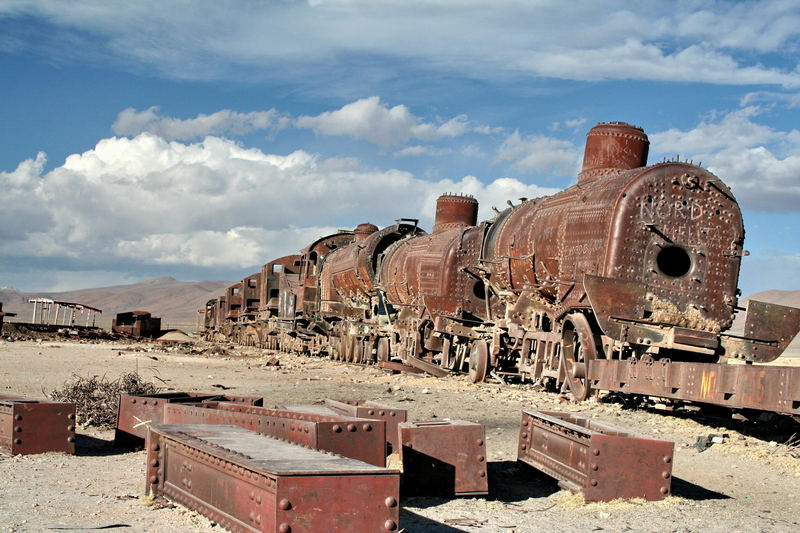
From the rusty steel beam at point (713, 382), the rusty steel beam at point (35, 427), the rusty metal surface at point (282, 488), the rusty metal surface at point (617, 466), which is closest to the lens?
the rusty metal surface at point (282, 488)

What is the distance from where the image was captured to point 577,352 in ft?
41.8

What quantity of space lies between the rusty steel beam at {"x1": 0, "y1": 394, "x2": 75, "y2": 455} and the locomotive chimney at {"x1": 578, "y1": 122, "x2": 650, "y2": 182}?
366 inches

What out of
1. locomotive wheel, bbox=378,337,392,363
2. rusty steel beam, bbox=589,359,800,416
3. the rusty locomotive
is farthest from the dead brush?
locomotive wheel, bbox=378,337,392,363

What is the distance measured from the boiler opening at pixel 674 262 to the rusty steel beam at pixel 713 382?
74.6 inches

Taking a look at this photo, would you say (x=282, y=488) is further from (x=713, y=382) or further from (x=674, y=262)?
(x=674, y=262)

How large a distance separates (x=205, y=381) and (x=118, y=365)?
16.6 feet

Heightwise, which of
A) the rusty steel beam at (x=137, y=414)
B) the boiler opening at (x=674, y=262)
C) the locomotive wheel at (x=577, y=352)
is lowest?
the rusty steel beam at (x=137, y=414)

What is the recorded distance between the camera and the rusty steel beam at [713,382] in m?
7.15

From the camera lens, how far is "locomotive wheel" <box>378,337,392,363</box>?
2276 centimetres

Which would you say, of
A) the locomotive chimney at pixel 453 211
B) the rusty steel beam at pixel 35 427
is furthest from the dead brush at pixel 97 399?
the locomotive chimney at pixel 453 211

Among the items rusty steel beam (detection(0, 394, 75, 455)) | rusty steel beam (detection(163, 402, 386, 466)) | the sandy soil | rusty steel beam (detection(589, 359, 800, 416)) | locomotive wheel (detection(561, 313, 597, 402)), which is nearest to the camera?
the sandy soil

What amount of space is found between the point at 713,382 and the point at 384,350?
1530cm

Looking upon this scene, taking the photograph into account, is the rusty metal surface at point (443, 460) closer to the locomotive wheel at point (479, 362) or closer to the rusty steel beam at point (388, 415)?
the rusty steel beam at point (388, 415)

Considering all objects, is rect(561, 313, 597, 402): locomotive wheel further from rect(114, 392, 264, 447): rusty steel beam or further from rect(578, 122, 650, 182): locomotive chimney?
rect(114, 392, 264, 447): rusty steel beam
